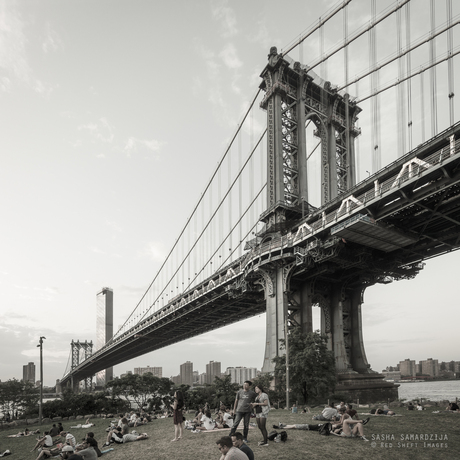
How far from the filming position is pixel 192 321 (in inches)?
2879

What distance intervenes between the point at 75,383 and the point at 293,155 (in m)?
139

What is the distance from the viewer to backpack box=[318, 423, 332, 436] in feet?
48.5

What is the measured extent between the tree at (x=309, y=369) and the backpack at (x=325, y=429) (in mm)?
18516

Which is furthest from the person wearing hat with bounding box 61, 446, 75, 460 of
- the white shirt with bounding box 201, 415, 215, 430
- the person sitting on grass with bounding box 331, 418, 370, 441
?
the person sitting on grass with bounding box 331, 418, 370, 441

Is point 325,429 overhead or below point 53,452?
overhead

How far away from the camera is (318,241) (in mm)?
36219

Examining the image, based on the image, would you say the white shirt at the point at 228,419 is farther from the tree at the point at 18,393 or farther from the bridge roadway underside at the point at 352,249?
the tree at the point at 18,393

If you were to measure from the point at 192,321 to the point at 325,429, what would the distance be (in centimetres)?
5965

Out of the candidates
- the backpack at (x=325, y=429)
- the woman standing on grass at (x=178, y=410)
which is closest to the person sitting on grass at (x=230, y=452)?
A: the woman standing on grass at (x=178, y=410)

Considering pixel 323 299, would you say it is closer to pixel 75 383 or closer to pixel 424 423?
pixel 424 423

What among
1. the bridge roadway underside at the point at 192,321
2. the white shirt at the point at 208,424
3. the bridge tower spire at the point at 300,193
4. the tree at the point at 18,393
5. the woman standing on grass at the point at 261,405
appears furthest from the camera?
the tree at the point at 18,393

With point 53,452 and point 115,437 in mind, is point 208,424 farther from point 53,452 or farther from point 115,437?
point 53,452

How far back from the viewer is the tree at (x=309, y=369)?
109ft

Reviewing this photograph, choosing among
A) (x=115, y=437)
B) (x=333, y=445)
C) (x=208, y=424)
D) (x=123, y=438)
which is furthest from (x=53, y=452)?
(x=333, y=445)
